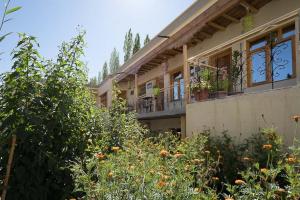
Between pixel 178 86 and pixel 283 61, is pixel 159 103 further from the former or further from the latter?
pixel 283 61

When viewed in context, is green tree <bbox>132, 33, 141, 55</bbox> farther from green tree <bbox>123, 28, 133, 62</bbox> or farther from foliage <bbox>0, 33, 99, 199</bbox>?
foliage <bbox>0, 33, 99, 199</bbox>

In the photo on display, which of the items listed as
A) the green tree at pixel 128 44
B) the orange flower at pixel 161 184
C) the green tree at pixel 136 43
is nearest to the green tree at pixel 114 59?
the green tree at pixel 128 44

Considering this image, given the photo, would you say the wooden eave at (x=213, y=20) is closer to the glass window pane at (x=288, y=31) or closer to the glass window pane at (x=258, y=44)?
the glass window pane at (x=258, y=44)

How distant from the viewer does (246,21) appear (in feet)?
33.7

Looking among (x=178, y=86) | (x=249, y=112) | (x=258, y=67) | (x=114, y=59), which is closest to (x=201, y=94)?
(x=258, y=67)

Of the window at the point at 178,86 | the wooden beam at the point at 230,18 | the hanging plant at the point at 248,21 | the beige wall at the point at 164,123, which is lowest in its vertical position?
the beige wall at the point at 164,123

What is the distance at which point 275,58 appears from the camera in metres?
8.82

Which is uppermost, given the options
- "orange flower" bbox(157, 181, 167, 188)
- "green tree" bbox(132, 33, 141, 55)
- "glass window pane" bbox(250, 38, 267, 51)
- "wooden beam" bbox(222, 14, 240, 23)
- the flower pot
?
"green tree" bbox(132, 33, 141, 55)

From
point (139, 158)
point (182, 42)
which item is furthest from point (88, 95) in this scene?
point (182, 42)

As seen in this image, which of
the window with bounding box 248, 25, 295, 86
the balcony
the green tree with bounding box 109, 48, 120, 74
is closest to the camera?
the window with bounding box 248, 25, 295, 86

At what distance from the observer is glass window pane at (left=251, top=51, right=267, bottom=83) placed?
954cm

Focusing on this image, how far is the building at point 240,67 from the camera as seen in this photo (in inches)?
252

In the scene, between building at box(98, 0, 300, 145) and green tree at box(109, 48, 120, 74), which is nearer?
building at box(98, 0, 300, 145)

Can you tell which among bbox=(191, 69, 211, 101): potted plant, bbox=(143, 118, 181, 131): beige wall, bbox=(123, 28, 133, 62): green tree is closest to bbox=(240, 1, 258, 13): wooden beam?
bbox=(191, 69, 211, 101): potted plant
